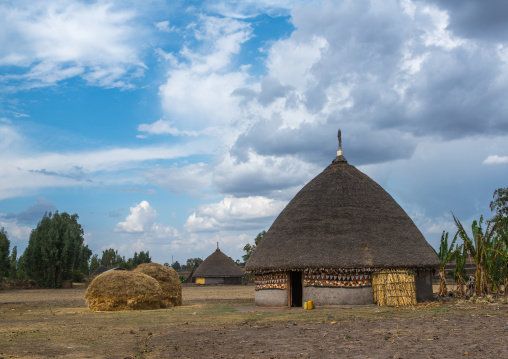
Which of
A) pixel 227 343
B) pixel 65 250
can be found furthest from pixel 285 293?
pixel 65 250

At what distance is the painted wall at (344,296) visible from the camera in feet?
65.1

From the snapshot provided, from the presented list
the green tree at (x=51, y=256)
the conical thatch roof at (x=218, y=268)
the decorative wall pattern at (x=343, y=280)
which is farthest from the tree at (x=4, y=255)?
the decorative wall pattern at (x=343, y=280)

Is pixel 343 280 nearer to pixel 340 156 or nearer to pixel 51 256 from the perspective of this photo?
pixel 340 156

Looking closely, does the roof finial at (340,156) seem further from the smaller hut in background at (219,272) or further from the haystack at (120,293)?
the smaller hut in background at (219,272)

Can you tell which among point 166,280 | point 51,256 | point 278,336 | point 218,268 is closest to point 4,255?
point 51,256

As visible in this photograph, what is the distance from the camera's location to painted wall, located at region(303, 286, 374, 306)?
19842 mm

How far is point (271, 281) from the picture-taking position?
21.6 meters

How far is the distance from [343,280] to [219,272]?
1650 inches

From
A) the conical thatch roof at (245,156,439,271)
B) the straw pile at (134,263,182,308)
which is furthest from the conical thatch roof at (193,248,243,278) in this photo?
the conical thatch roof at (245,156,439,271)

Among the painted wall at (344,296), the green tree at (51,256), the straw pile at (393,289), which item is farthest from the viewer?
the green tree at (51,256)

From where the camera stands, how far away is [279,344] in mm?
10078

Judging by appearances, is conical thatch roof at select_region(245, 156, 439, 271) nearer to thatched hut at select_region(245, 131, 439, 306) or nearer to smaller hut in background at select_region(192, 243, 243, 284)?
thatched hut at select_region(245, 131, 439, 306)

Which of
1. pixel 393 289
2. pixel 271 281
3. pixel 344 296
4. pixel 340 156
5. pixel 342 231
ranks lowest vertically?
pixel 344 296

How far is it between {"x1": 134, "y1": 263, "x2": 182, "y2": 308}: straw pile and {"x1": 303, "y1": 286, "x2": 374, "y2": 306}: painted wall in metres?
7.05
